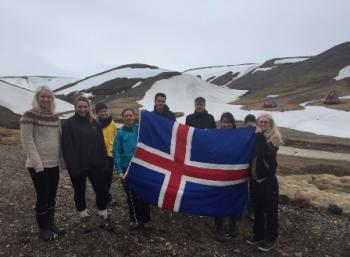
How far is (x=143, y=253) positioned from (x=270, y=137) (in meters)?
2.95

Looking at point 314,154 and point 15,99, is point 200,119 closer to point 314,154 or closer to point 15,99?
point 314,154

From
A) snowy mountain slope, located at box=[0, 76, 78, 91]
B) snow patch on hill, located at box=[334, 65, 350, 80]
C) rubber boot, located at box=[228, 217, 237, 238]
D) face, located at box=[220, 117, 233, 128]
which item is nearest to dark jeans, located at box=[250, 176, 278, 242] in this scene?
rubber boot, located at box=[228, 217, 237, 238]

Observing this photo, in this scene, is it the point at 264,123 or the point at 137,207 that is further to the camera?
the point at 137,207

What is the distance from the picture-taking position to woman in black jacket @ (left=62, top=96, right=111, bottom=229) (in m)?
6.91

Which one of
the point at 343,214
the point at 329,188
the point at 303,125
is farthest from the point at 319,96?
the point at 343,214

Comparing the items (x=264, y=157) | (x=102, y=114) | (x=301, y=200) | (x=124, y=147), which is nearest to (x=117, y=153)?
(x=124, y=147)

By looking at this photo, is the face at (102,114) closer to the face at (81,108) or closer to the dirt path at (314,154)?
the face at (81,108)

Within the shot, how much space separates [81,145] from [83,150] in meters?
0.09

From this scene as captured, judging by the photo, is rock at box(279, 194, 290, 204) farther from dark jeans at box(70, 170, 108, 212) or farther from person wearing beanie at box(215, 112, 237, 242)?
dark jeans at box(70, 170, 108, 212)

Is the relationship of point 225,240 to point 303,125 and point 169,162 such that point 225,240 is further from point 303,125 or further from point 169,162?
point 303,125

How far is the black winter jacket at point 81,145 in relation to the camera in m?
6.90

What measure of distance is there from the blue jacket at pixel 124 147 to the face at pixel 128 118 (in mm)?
88

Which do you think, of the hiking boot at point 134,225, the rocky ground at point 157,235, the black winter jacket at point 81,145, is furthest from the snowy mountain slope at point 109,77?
the black winter jacket at point 81,145

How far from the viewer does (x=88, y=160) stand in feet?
23.2
